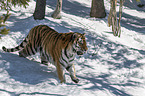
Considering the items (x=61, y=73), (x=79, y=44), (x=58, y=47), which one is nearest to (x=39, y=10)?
(x=58, y=47)

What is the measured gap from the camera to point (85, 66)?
7.38 metres

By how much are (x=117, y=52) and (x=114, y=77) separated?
2.13 m

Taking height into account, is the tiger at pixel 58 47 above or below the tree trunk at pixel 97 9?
below

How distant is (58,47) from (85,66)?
2.42 meters

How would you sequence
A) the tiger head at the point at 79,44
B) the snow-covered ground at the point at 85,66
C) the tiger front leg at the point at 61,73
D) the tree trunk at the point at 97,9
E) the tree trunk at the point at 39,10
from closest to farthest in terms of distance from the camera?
the tiger head at the point at 79,44
the snow-covered ground at the point at 85,66
the tiger front leg at the point at 61,73
the tree trunk at the point at 39,10
the tree trunk at the point at 97,9

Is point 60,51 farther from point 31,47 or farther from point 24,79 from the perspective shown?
point 31,47

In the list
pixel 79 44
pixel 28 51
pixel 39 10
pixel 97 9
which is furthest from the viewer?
pixel 97 9

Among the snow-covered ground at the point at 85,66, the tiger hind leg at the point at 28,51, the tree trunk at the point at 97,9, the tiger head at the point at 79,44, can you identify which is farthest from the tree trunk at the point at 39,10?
the tiger head at the point at 79,44

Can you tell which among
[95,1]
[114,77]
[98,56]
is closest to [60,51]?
[114,77]

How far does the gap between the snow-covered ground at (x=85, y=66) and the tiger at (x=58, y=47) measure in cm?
30

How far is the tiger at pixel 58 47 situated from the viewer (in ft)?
15.7

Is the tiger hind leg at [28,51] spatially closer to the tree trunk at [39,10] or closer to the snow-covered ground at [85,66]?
the snow-covered ground at [85,66]

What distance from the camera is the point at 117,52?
28.9ft

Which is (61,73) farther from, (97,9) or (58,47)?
(97,9)
